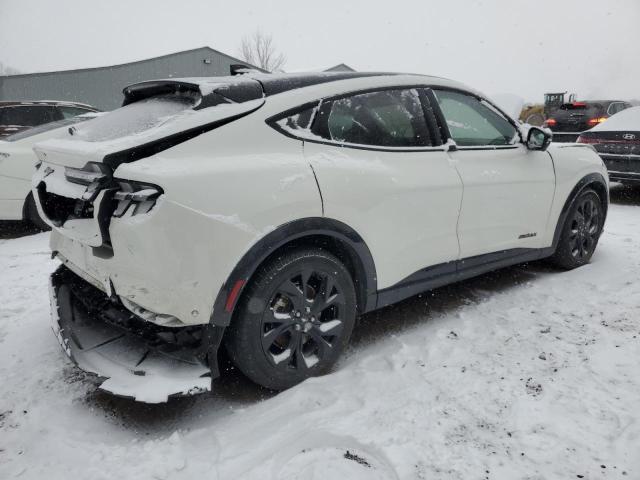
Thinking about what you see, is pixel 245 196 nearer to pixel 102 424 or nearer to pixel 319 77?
pixel 319 77

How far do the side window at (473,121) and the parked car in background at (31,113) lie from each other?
20.0 ft

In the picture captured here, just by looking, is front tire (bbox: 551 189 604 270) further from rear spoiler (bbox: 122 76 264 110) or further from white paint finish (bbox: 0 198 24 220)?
white paint finish (bbox: 0 198 24 220)

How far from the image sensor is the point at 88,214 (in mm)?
2127

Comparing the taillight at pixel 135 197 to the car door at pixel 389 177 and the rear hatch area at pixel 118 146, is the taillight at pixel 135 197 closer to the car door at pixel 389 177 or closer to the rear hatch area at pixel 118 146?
the rear hatch area at pixel 118 146

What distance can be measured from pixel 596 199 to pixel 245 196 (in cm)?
362

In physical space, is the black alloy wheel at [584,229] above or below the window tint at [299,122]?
below

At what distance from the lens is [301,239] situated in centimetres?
231

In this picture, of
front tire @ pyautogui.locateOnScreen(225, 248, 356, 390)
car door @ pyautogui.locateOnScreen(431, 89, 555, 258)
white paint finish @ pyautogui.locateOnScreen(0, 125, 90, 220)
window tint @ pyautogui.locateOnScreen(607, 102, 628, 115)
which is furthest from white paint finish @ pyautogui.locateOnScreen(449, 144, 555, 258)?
window tint @ pyautogui.locateOnScreen(607, 102, 628, 115)

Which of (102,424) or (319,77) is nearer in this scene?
(102,424)

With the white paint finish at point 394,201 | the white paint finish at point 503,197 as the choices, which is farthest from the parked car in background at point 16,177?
the white paint finish at point 503,197

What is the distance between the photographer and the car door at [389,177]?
236 cm

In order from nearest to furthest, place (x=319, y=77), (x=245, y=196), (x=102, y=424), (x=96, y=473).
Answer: (x=96, y=473)
(x=245, y=196)
(x=102, y=424)
(x=319, y=77)

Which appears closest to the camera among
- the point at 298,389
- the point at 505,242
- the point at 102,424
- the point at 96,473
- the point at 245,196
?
the point at 96,473

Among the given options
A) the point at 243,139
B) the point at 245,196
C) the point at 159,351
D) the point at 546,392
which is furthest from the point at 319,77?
the point at 546,392
